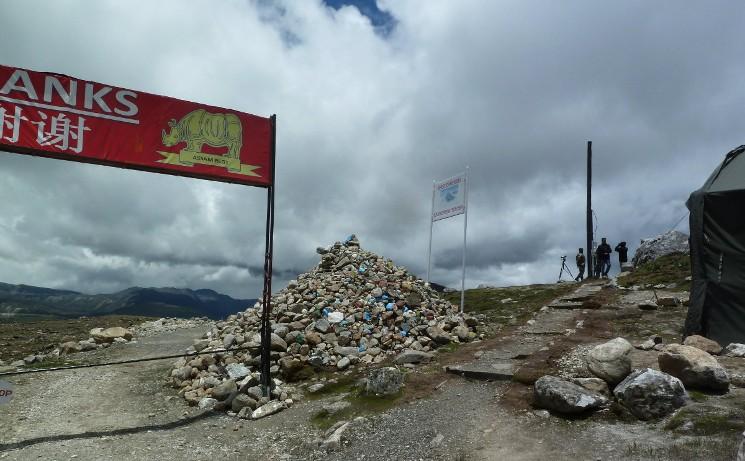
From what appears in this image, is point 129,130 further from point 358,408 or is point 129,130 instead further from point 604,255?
Answer: point 604,255

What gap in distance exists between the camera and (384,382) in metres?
10.4

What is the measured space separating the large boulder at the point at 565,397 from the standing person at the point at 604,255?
22491mm

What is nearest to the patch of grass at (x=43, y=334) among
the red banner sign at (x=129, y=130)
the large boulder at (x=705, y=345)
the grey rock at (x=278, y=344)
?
the grey rock at (x=278, y=344)

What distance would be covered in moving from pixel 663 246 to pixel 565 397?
29.9m

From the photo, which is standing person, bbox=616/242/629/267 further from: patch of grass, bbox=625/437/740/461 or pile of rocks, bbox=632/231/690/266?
patch of grass, bbox=625/437/740/461

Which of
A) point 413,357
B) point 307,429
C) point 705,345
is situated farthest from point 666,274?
point 307,429

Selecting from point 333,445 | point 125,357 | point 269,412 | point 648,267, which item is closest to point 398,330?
point 269,412

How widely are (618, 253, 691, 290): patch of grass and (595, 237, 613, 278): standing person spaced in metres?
2.05

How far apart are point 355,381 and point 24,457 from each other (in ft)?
21.5

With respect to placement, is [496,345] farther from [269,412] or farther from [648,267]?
[648,267]

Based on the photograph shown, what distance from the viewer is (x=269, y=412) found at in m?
10.4

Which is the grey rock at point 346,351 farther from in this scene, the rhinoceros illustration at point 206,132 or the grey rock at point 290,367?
the rhinoceros illustration at point 206,132

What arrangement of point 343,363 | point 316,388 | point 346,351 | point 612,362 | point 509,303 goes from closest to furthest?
1. point 612,362
2. point 316,388
3. point 343,363
4. point 346,351
5. point 509,303

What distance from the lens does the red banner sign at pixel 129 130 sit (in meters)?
10.0
